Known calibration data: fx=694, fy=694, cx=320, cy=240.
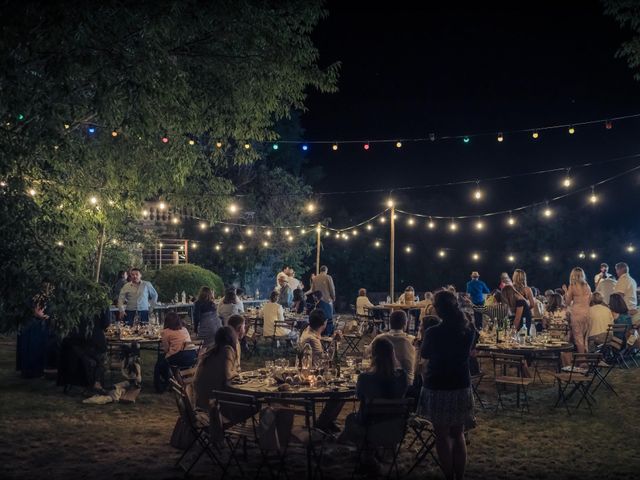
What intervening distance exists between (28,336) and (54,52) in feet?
19.5

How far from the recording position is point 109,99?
681cm

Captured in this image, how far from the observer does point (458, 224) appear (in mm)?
29328

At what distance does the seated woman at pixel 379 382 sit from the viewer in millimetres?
5750

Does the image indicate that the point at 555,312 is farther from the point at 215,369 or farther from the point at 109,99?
the point at 109,99

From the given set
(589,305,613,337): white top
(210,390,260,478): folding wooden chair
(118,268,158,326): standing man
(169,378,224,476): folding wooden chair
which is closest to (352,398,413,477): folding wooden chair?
(210,390,260,478): folding wooden chair

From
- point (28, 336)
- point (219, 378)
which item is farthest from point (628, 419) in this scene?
point (28, 336)

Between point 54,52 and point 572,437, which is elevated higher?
point 54,52

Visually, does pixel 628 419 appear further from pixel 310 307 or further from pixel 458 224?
pixel 458 224

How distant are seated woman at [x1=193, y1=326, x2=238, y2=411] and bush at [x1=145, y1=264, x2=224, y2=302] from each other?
12700mm

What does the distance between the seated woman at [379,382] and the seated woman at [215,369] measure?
1.30m

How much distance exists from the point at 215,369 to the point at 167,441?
1.23m

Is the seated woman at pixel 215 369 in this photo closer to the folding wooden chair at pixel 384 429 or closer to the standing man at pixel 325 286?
the folding wooden chair at pixel 384 429

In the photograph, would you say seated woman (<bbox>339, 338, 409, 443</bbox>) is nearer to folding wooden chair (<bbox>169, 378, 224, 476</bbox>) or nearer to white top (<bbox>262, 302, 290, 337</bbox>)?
folding wooden chair (<bbox>169, 378, 224, 476</bbox>)

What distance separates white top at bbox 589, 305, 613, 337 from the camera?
11.5 meters
